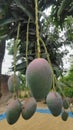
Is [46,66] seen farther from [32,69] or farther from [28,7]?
[28,7]

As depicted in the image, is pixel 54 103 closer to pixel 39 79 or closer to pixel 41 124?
pixel 39 79

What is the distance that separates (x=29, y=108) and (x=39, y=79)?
7cm

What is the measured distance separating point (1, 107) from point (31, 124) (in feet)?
0.96

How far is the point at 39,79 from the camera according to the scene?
16.2 inches

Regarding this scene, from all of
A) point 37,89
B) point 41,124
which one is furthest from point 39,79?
point 41,124

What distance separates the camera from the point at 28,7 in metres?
0.84

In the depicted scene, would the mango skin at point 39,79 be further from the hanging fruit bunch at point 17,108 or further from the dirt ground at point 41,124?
the dirt ground at point 41,124

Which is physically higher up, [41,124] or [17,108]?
[17,108]

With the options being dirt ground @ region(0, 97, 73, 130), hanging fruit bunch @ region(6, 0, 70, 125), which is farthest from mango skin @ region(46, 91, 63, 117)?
dirt ground @ region(0, 97, 73, 130)

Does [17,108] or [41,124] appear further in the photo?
[41,124]

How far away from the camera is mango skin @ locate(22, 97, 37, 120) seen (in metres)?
0.46

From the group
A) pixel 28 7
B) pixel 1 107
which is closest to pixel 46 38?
pixel 28 7

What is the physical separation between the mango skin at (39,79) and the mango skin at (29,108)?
0.06 metres

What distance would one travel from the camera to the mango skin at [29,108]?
1.51 feet
